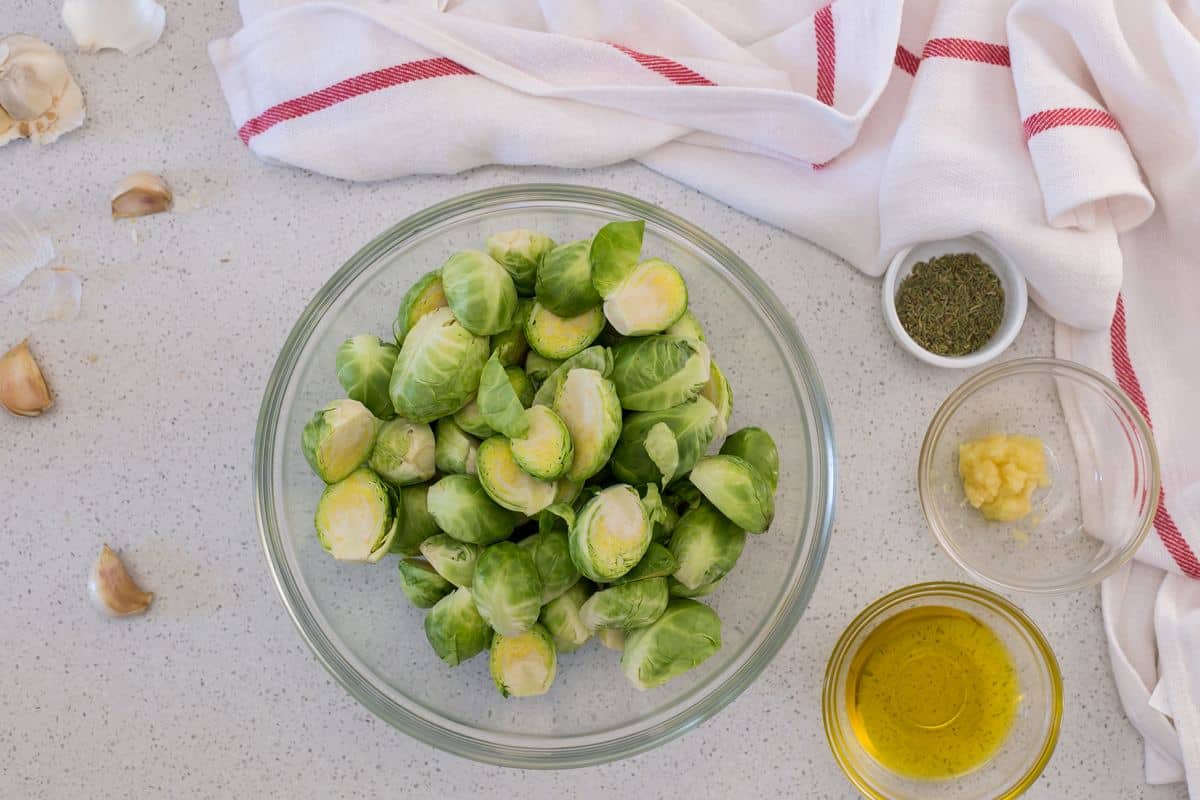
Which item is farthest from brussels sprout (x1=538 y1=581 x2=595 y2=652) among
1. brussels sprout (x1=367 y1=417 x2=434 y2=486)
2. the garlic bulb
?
the garlic bulb

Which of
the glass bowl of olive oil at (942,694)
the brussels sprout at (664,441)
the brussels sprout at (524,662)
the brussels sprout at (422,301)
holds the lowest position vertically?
the glass bowl of olive oil at (942,694)

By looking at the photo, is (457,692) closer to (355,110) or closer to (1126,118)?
(355,110)

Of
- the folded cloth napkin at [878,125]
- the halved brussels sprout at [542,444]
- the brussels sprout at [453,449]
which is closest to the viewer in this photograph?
the halved brussels sprout at [542,444]

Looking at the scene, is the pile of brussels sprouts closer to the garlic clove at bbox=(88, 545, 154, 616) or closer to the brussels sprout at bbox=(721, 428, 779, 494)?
the brussels sprout at bbox=(721, 428, 779, 494)

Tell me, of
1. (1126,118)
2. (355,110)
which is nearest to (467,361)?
(355,110)

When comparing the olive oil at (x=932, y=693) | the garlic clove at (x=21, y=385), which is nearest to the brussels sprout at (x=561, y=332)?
the olive oil at (x=932, y=693)

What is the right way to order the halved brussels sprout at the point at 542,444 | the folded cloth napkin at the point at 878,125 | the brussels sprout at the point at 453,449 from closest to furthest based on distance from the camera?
the halved brussels sprout at the point at 542,444
the brussels sprout at the point at 453,449
the folded cloth napkin at the point at 878,125

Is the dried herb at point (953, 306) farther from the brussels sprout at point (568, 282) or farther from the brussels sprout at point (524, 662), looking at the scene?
the brussels sprout at point (524, 662)

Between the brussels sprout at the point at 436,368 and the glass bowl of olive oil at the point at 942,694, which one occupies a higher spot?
the brussels sprout at the point at 436,368
